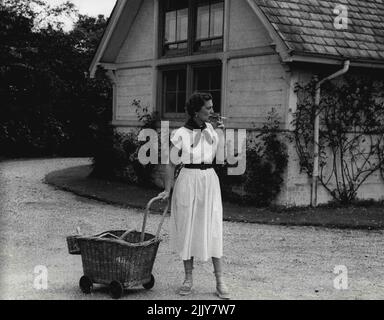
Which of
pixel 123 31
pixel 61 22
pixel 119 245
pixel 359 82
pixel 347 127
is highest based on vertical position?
pixel 61 22

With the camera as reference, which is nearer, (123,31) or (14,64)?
(123,31)

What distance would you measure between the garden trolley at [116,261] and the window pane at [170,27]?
9.73m

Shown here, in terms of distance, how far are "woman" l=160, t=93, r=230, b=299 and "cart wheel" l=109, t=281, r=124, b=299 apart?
583 millimetres

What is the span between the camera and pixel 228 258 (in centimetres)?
785

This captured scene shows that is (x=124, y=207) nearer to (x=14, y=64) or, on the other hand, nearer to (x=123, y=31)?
(x=123, y=31)

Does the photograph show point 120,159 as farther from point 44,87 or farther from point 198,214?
point 198,214

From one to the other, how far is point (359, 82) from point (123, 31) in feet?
21.4

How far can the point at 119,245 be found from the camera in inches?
228

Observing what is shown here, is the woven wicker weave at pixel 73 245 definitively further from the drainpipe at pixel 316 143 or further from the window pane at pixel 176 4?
the window pane at pixel 176 4

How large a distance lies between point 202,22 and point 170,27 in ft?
4.06

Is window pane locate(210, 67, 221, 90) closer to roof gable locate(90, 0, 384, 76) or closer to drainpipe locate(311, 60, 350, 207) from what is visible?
roof gable locate(90, 0, 384, 76)

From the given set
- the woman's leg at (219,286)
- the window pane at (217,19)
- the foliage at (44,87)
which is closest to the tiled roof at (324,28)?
the window pane at (217,19)

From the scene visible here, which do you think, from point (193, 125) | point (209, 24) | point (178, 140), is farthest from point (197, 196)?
point (209, 24)
